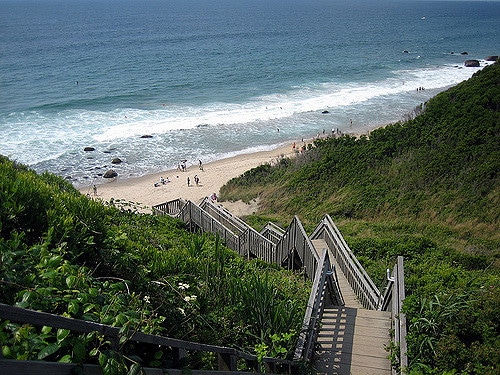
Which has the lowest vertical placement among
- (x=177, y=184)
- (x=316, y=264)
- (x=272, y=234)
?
(x=177, y=184)

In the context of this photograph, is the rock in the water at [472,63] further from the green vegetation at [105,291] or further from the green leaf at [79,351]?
the green leaf at [79,351]

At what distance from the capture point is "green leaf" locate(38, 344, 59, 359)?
8.24 feet

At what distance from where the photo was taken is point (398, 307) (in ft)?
24.7

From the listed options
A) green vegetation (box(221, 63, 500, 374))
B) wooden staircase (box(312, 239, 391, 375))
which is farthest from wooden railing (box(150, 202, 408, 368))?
green vegetation (box(221, 63, 500, 374))

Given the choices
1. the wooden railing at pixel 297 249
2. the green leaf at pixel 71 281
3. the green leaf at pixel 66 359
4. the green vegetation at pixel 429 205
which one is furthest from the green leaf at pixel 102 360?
the wooden railing at pixel 297 249

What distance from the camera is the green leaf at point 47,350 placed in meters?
2.51

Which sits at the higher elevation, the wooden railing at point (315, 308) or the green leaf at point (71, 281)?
the green leaf at point (71, 281)

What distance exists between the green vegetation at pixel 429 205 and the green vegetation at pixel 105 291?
82.5 inches

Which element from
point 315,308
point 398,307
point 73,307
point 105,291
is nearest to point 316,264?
point 398,307

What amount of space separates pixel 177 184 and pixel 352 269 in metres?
24.9

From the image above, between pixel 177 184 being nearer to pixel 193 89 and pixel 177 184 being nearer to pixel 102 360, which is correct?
pixel 193 89

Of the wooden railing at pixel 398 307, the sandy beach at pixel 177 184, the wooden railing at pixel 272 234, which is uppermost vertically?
the wooden railing at pixel 398 307

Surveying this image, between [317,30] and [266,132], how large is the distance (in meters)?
91.5

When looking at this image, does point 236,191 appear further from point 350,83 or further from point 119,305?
point 350,83
